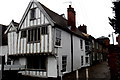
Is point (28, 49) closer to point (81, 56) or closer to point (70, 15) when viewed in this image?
point (70, 15)

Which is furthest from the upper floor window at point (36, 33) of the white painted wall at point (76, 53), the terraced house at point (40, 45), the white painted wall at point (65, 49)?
the white painted wall at point (76, 53)

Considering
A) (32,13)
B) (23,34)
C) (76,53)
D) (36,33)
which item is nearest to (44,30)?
(36,33)

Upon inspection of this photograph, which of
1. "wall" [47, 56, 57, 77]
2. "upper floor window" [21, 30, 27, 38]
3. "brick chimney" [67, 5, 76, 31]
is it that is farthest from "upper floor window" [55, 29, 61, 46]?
"brick chimney" [67, 5, 76, 31]

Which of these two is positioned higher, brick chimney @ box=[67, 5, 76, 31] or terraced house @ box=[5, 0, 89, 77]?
brick chimney @ box=[67, 5, 76, 31]

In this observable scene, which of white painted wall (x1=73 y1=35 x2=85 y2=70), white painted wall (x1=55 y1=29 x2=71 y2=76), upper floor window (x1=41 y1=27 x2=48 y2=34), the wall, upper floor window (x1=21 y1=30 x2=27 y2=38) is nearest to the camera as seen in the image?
the wall

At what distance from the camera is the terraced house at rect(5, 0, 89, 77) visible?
52.1ft

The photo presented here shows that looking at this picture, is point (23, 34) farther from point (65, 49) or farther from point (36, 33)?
point (65, 49)

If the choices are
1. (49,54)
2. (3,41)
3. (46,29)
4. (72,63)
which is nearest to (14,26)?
(3,41)

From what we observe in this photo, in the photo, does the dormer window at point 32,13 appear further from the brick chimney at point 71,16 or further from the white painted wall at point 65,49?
the brick chimney at point 71,16

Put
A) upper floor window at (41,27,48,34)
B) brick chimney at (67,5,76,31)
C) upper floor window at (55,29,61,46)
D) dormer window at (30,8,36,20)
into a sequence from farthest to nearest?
brick chimney at (67,5,76,31), dormer window at (30,8,36,20), upper floor window at (55,29,61,46), upper floor window at (41,27,48,34)

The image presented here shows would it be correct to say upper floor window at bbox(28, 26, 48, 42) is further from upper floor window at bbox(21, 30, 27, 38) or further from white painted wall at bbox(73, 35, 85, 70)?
white painted wall at bbox(73, 35, 85, 70)

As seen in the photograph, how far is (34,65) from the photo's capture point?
18.0 m

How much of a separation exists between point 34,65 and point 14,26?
565cm

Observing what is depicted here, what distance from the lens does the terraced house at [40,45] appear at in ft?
52.1
